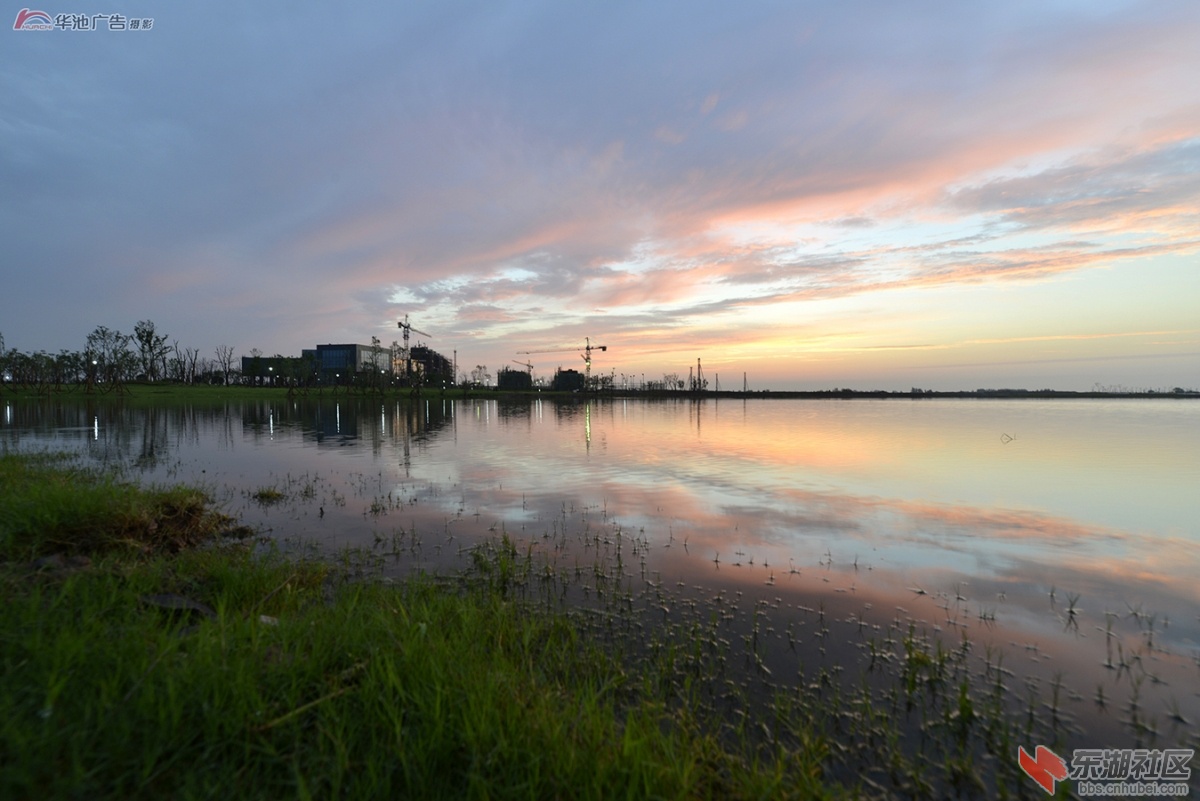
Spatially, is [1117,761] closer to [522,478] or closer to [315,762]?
[315,762]

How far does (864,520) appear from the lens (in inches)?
575

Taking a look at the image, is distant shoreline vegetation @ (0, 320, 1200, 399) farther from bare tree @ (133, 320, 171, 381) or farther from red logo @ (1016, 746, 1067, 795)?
red logo @ (1016, 746, 1067, 795)

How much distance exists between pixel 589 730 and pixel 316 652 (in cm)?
267

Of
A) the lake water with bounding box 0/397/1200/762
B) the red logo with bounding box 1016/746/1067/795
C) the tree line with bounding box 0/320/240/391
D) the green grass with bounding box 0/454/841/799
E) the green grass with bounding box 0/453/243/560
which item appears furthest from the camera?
the tree line with bounding box 0/320/240/391

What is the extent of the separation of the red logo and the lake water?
0.42 metres

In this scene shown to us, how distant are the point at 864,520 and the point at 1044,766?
33.0 feet

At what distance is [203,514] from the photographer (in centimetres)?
1202

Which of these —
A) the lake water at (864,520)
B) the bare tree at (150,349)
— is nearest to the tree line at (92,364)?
the bare tree at (150,349)

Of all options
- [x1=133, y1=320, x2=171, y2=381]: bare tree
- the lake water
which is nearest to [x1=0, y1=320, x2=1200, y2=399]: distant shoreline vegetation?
[x1=133, y1=320, x2=171, y2=381]: bare tree

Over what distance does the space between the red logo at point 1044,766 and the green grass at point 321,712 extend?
2.06 metres

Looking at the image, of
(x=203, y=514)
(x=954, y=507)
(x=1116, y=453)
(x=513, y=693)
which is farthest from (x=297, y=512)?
(x=1116, y=453)

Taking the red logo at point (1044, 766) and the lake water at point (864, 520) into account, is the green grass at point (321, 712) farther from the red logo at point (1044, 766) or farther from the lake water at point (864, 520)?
the lake water at point (864, 520)

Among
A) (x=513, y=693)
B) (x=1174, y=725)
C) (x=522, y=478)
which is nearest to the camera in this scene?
(x=513, y=693)

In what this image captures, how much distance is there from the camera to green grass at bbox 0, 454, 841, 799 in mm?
3367
